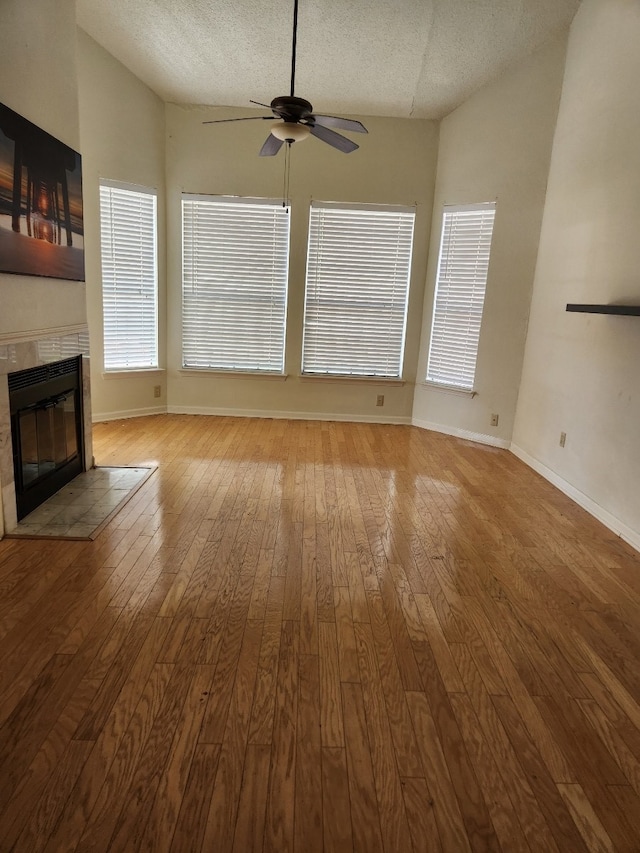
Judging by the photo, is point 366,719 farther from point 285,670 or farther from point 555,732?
point 555,732

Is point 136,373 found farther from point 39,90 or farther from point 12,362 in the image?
point 39,90

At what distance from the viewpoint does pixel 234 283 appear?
5.82m

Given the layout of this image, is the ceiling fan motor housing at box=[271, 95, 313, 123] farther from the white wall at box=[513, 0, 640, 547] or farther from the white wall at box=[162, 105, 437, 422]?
the white wall at box=[162, 105, 437, 422]

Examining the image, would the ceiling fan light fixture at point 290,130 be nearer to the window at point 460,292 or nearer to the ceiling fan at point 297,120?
the ceiling fan at point 297,120

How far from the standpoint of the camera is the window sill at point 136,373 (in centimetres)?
541

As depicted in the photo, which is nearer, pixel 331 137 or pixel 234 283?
pixel 331 137

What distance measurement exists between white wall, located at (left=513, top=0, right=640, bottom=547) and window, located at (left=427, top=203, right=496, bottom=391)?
2.13 feet

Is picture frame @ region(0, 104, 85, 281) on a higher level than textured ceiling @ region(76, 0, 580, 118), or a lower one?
lower

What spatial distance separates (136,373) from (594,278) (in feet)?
15.2

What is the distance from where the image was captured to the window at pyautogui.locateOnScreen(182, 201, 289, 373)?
5.64 metres

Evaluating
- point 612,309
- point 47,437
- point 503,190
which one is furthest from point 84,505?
point 503,190

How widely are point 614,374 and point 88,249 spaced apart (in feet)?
15.7

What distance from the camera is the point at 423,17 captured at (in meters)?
3.80

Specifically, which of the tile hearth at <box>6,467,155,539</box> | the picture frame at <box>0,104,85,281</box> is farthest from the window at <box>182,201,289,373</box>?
the tile hearth at <box>6,467,155,539</box>
